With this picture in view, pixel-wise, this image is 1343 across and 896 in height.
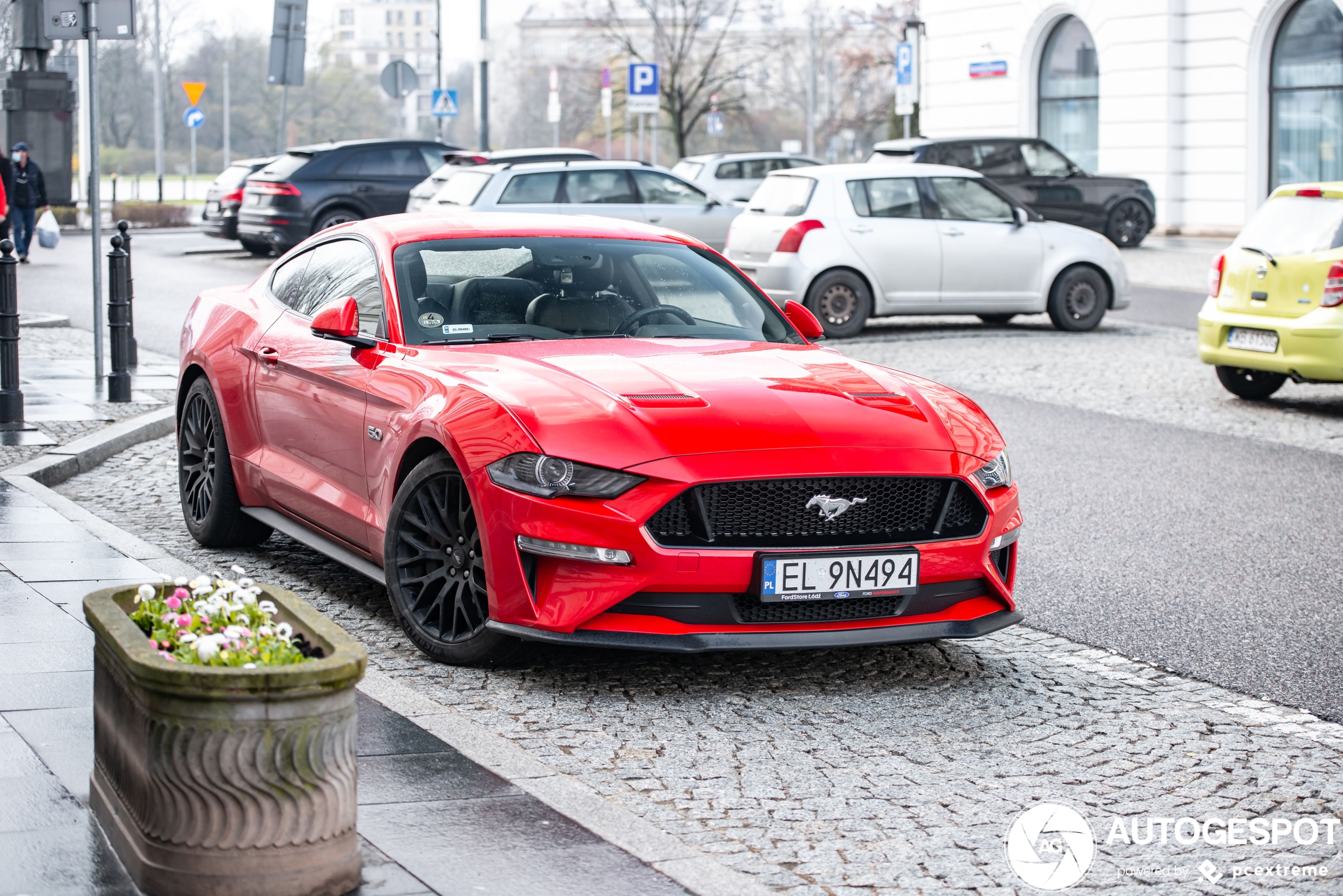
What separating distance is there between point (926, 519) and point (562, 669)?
Result: 4.18ft

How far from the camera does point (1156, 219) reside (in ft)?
104

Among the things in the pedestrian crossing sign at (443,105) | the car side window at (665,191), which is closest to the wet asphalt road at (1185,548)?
the car side window at (665,191)

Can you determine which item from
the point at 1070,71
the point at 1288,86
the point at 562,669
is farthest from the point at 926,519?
the point at 1070,71

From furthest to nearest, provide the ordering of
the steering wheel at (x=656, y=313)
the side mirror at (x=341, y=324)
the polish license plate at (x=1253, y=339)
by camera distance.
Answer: the polish license plate at (x=1253, y=339) → the steering wheel at (x=656, y=313) → the side mirror at (x=341, y=324)

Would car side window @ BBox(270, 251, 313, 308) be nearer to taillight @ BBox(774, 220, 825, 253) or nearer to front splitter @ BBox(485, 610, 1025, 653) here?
front splitter @ BBox(485, 610, 1025, 653)

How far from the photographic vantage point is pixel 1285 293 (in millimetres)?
11750

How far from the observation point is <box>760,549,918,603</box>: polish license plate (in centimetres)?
505

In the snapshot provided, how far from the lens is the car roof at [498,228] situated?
654cm

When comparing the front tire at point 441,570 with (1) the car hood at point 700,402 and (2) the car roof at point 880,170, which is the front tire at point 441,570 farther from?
(2) the car roof at point 880,170

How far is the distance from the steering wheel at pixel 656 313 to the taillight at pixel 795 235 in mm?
9830

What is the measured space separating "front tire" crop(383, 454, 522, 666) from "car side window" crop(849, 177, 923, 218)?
11.6m

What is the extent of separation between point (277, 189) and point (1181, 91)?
1693 cm

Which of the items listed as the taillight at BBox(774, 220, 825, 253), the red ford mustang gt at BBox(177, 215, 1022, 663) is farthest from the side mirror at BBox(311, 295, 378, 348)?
the taillight at BBox(774, 220, 825, 253)

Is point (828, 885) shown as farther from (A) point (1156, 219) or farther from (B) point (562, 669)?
(A) point (1156, 219)
